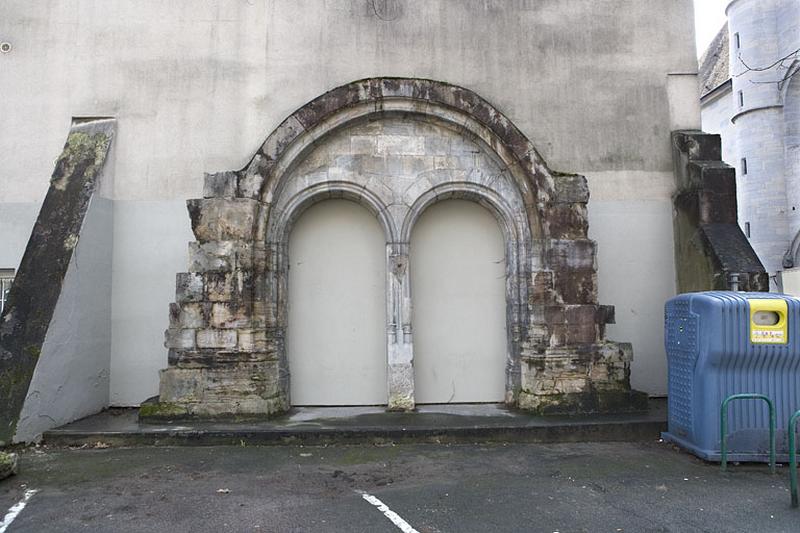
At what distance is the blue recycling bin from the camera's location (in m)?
5.70

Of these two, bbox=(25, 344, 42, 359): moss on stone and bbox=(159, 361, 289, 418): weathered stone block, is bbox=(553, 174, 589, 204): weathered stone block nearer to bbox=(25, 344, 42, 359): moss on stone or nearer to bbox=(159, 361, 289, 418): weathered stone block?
bbox=(159, 361, 289, 418): weathered stone block

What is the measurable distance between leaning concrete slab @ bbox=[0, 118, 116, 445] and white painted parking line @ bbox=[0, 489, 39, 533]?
164 cm

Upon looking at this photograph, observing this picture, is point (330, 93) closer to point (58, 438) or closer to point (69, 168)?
point (69, 168)

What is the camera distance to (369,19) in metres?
8.67

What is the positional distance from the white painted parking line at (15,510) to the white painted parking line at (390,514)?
9.16 ft

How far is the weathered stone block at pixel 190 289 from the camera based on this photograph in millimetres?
7367

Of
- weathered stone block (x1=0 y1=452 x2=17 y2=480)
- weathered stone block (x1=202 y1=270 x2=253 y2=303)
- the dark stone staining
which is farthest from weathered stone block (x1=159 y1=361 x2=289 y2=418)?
the dark stone staining

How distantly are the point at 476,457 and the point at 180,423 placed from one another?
12.1ft

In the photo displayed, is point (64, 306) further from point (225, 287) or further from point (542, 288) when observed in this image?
point (542, 288)

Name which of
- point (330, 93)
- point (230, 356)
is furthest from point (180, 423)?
point (330, 93)

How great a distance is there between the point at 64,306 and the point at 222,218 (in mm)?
2252

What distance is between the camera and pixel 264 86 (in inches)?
339

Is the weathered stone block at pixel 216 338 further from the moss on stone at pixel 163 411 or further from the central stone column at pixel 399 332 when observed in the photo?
the central stone column at pixel 399 332

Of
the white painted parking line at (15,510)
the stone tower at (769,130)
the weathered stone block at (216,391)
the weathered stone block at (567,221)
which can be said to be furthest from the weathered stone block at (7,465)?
the stone tower at (769,130)
